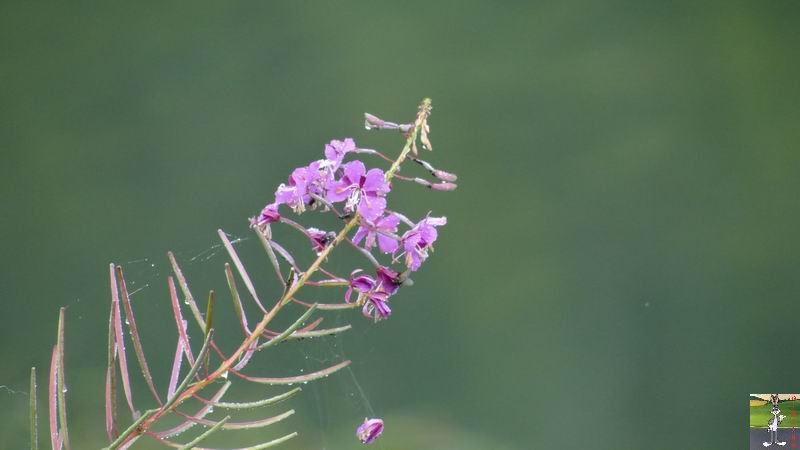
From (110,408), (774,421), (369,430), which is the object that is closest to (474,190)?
(774,421)

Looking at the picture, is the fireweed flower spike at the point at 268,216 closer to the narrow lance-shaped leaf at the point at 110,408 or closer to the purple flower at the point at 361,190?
the purple flower at the point at 361,190

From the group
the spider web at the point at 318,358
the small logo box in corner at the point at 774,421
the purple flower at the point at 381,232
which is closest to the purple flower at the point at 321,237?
the purple flower at the point at 381,232

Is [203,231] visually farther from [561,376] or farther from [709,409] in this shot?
[709,409]

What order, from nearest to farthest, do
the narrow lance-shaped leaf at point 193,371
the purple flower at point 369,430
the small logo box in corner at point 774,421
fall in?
the narrow lance-shaped leaf at point 193,371
the purple flower at point 369,430
the small logo box in corner at point 774,421

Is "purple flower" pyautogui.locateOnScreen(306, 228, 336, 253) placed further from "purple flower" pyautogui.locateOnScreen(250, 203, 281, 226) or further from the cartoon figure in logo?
the cartoon figure in logo

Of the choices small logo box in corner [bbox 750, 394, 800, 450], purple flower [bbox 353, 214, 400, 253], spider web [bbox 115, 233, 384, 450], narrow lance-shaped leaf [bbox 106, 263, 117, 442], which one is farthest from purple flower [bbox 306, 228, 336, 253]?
small logo box in corner [bbox 750, 394, 800, 450]

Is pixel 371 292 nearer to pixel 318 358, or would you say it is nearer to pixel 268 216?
pixel 268 216
